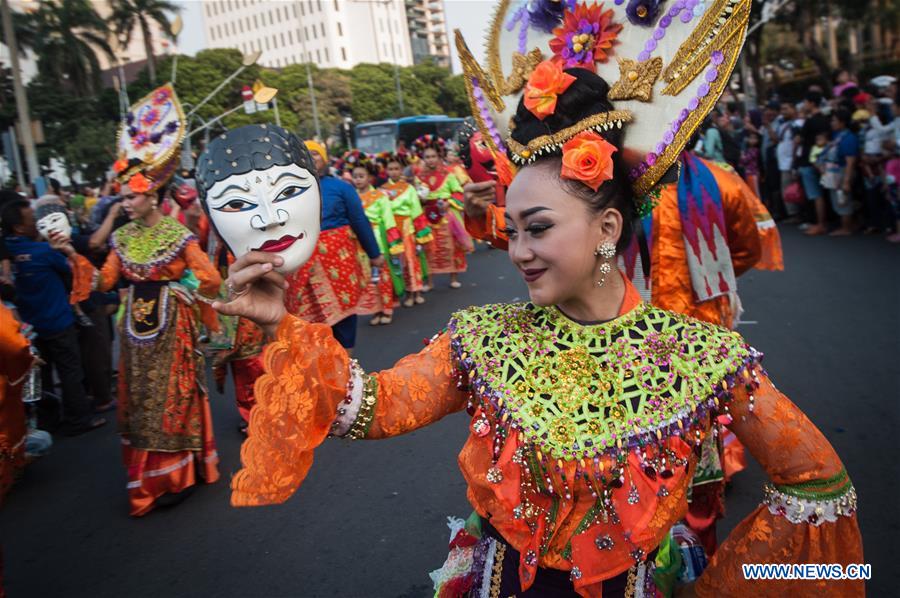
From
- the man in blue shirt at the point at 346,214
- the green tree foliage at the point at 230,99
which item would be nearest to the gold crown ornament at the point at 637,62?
the man in blue shirt at the point at 346,214

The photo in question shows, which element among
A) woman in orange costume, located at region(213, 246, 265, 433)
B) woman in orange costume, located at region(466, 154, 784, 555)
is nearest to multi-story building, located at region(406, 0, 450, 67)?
woman in orange costume, located at region(213, 246, 265, 433)

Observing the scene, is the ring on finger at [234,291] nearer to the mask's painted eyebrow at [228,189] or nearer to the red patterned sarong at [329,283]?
the mask's painted eyebrow at [228,189]

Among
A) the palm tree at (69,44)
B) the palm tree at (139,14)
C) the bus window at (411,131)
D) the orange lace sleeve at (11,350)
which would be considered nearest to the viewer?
the orange lace sleeve at (11,350)

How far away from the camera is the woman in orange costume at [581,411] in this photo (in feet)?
5.16

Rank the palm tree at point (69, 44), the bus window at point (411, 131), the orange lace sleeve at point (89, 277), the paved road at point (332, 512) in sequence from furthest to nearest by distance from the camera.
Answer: the palm tree at point (69, 44) → the bus window at point (411, 131) → the orange lace sleeve at point (89, 277) → the paved road at point (332, 512)

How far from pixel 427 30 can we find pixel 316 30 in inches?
1155

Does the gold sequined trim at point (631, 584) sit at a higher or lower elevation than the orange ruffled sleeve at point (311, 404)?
lower

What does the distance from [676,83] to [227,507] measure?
11.9ft

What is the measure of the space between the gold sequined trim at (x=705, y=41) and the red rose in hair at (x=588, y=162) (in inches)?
9.4

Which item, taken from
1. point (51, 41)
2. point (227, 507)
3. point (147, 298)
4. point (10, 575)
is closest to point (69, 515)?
point (10, 575)

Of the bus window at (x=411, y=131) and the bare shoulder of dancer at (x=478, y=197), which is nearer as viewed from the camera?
the bare shoulder of dancer at (x=478, y=197)

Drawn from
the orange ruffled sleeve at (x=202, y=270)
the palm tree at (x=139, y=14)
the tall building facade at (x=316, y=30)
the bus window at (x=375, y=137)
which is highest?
the tall building facade at (x=316, y=30)

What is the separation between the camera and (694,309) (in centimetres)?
328

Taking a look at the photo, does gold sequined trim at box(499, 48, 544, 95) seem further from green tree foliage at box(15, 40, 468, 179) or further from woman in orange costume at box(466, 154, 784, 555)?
green tree foliage at box(15, 40, 468, 179)
